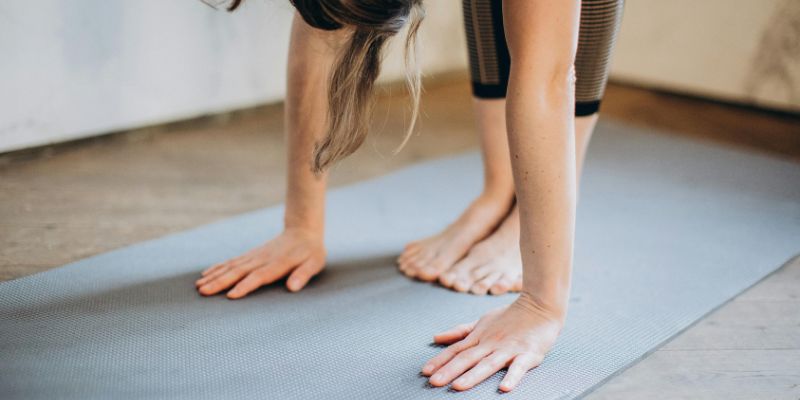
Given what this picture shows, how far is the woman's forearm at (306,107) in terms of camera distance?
43.3 inches

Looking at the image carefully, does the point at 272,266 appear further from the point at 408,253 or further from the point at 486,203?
the point at 486,203

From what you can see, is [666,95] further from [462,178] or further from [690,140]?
[462,178]

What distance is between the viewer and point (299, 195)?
3.80 ft

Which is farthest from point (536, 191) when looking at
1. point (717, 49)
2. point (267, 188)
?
point (717, 49)

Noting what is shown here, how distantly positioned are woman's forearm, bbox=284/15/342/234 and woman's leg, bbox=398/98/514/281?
0.19 meters

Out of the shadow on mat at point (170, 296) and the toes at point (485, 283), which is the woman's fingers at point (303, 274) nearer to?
the shadow on mat at point (170, 296)

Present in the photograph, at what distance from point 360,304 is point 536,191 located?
0.32 meters

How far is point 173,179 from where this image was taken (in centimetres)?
160

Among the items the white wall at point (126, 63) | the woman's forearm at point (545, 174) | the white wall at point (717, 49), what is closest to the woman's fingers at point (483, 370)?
the woman's forearm at point (545, 174)

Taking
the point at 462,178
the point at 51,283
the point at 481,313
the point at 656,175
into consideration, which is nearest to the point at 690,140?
the point at 656,175

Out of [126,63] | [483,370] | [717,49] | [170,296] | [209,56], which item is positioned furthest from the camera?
[717,49]

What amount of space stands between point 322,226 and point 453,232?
0.72 feet

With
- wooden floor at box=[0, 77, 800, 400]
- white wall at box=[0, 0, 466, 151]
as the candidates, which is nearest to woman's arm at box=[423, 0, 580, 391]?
wooden floor at box=[0, 77, 800, 400]

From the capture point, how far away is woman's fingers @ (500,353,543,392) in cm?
88
